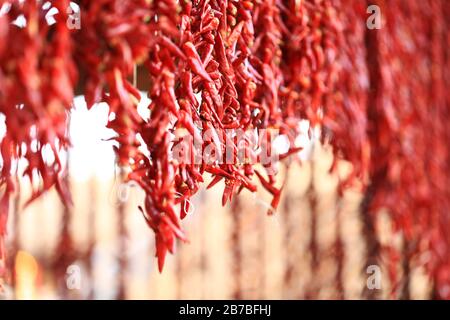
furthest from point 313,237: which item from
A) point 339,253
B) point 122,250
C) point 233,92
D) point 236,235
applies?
point 233,92

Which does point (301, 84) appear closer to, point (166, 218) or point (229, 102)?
point (229, 102)

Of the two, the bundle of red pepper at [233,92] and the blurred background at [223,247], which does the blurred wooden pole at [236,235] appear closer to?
the blurred background at [223,247]

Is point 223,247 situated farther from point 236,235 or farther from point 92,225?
point 92,225

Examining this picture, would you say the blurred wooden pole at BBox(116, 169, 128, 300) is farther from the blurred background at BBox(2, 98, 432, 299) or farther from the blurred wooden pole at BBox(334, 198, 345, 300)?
the blurred wooden pole at BBox(334, 198, 345, 300)

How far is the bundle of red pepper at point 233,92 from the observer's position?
24.8 inches

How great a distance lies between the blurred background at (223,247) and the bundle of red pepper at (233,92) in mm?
502

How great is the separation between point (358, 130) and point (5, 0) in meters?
0.67

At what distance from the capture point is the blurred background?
1.87 meters

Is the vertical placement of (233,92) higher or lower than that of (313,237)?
higher

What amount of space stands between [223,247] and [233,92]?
3.69ft

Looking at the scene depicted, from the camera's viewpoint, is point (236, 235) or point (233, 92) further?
point (236, 235)

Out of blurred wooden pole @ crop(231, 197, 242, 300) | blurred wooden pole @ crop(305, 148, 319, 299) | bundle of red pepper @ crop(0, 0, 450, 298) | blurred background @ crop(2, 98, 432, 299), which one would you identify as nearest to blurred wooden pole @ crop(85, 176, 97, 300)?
blurred background @ crop(2, 98, 432, 299)

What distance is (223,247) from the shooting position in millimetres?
1977
